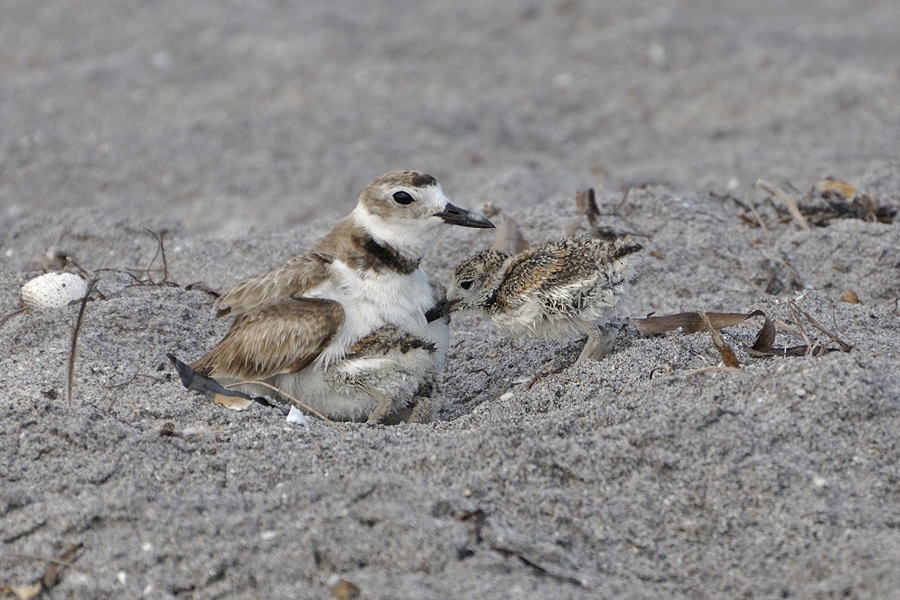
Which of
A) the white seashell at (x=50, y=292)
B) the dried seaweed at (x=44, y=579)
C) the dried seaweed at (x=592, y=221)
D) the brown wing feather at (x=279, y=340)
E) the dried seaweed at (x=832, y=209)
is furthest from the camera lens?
the dried seaweed at (x=832, y=209)

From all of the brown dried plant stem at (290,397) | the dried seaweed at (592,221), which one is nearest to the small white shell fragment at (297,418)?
A: the brown dried plant stem at (290,397)

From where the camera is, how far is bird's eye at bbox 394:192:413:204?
384 cm

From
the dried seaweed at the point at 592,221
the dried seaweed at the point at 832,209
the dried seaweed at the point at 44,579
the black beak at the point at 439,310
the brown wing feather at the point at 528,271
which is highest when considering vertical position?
the brown wing feather at the point at 528,271

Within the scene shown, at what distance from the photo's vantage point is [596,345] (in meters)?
3.75

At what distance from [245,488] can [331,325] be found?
0.89 m

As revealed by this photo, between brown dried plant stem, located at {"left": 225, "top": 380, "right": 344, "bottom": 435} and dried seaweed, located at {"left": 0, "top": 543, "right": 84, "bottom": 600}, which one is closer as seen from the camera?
dried seaweed, located at {"left": 0, "top": 543, "right": 84, "bottom": 600}

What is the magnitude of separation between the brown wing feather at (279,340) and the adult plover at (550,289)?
460mm

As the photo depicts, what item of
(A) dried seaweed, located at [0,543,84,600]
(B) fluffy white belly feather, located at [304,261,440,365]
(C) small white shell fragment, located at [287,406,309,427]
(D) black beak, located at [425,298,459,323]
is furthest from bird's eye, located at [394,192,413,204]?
(A) dried seaweed, located at [0,543,84,600]

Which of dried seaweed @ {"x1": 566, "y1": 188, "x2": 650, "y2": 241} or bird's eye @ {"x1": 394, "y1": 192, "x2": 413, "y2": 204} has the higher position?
bird's eye @ {"x1": 394, "y1": 192, "x2": 413, "y2": 204}

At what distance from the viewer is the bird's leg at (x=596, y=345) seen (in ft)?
12.3

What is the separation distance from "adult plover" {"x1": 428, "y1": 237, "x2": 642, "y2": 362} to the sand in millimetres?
179

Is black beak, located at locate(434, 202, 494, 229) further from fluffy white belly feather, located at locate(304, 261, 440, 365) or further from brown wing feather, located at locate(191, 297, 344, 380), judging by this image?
brown wing feather, located at locate(191, 297, 344, 380)

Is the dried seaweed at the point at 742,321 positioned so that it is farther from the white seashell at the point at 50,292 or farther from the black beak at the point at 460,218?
the white seashell at the point at 50,292

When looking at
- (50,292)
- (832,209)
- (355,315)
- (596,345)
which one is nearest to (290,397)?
(355,315)
